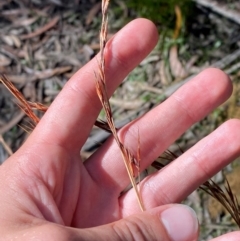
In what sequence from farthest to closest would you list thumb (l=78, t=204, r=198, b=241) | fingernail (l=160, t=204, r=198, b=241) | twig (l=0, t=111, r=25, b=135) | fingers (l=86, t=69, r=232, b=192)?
twig (l=0, t=111, r=25, b=135), fingers (l=86, t=69, r=232, b=192), fingernail (l=160, t=204, r=198, b=241), thumb (l=78, t=204, r=198, b=241)

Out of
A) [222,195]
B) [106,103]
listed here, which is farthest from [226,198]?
[106,103]

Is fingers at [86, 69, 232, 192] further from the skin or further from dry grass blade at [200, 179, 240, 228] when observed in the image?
dry grass blade at [200, 179, 240, 228]

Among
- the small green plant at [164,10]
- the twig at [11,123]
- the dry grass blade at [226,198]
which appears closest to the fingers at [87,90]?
the dry grass blade at [226,198]

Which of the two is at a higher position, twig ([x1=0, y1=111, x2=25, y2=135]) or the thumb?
twig ([x1=0, y1=111, x2=25, y2=135])

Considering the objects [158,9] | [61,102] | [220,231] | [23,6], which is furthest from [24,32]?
[220,231]

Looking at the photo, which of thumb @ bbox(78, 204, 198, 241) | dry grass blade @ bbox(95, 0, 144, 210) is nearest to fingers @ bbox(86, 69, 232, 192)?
dry grass blade @ bbox(95, 0, 144, 210)

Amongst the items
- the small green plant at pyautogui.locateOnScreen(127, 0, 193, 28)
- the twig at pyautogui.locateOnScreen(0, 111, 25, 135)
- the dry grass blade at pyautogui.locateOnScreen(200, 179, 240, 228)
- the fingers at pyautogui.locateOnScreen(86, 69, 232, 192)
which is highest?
the small green plant at pyautogui.locateOnScreen(127, 0, 193, 28)

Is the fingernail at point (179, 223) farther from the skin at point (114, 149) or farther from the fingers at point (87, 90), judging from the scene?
the fingers at point (87, 90)

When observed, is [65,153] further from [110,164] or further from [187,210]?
[187,210]
